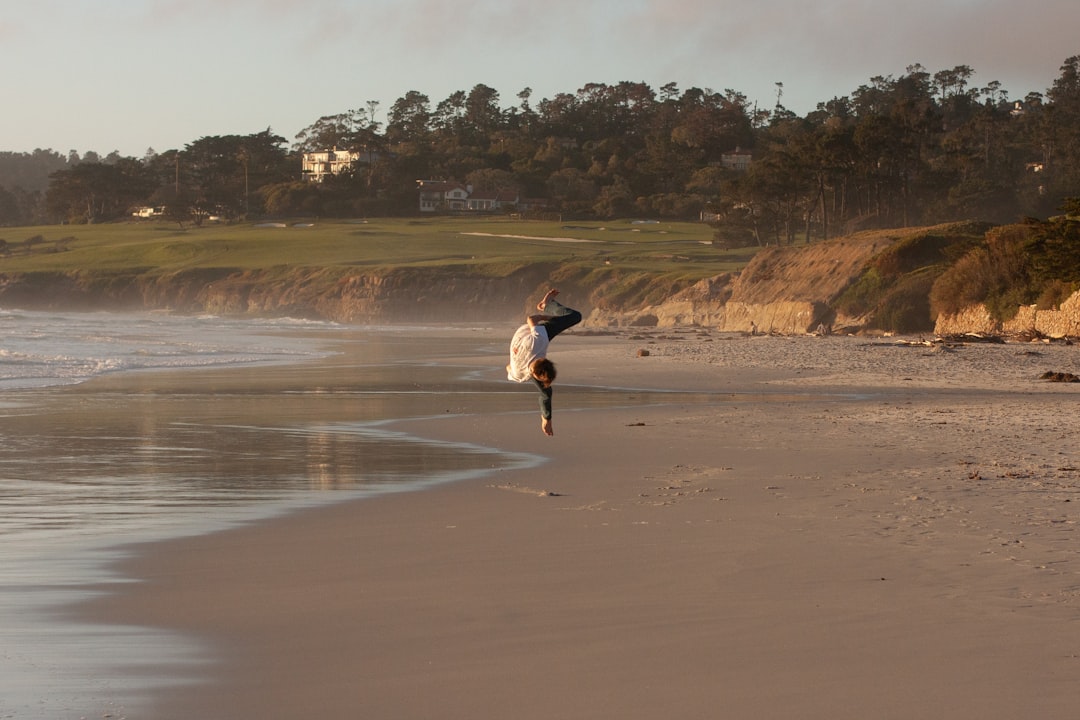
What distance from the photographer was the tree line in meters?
76.1

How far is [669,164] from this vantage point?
128m

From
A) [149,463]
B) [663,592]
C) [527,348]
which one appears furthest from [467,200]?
[663,592]

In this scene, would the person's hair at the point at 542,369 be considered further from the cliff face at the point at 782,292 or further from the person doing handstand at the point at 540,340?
the cliff face at the point at 782,292

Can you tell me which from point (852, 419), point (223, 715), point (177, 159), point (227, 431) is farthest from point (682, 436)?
point (177, 159)

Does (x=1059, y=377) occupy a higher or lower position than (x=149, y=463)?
higher

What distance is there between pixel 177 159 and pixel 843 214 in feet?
289

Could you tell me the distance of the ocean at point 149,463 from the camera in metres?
6.58

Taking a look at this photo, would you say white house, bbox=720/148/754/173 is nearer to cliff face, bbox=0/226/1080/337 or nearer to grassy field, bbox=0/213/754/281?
grassy field, bbox=0/213/754/281

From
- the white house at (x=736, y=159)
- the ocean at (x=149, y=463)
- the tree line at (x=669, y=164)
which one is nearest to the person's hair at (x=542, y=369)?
the ocean at (x=149, y=463)

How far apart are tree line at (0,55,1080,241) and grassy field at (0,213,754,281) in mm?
4584

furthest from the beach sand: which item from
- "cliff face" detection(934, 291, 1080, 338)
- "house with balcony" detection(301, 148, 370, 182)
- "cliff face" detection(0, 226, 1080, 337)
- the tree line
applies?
"house with balcony" detection(301, 148, 370, 182)

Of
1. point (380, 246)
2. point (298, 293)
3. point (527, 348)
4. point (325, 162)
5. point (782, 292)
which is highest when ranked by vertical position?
point (325, 162)

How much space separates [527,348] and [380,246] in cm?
9185

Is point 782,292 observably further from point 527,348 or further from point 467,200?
point 467,200
